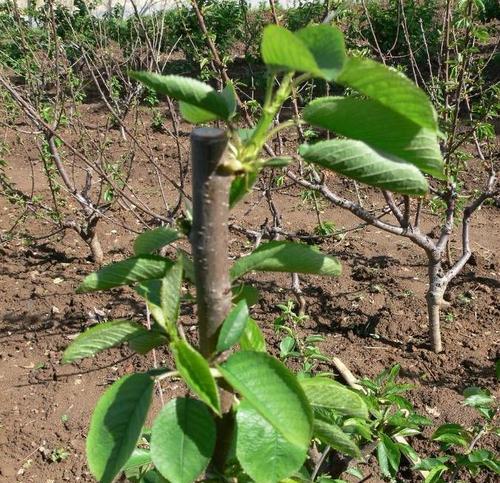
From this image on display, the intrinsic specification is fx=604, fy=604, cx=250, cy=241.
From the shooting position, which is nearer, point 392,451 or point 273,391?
point 273,391

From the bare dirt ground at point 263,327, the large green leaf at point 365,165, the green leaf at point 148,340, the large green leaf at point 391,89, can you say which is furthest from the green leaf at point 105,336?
the bare dirt ground at point 263,327

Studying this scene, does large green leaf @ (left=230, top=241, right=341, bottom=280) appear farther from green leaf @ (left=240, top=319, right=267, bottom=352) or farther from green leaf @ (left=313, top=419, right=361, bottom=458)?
green leaf @ (left=313, top=419, right=361, bottom=458)

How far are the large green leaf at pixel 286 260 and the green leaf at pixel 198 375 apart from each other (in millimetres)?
138

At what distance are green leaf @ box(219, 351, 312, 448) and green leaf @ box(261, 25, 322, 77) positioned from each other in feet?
1.20

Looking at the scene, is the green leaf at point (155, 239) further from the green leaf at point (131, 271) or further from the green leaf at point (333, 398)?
the green leaf at point (333, 398)

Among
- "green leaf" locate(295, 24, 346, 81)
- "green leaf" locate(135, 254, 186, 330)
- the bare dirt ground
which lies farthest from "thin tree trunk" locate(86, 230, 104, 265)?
"green leaf" locate(295, 24, 346, 81)

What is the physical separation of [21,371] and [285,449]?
262 cm

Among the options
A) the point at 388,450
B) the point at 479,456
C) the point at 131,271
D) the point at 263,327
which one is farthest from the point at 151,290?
the point at 263,327

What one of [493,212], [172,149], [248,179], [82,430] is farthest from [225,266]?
[172,149]

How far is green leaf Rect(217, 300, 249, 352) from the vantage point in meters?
0.77

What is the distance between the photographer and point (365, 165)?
0.72 metres

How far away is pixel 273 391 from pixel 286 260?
0.18 meters

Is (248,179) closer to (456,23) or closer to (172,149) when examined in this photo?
(456,23)

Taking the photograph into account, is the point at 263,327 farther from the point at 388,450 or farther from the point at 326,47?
the point at 326,47
